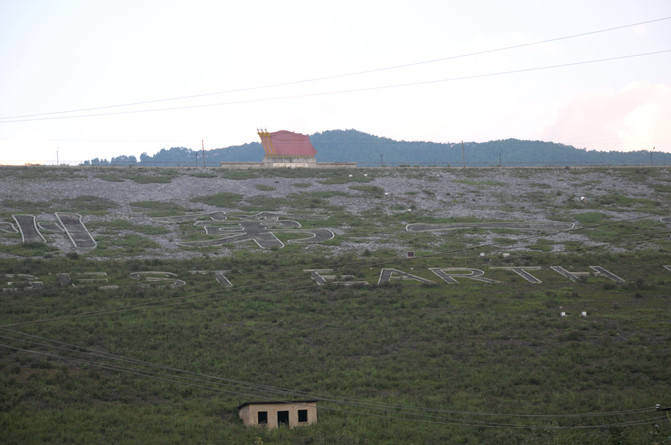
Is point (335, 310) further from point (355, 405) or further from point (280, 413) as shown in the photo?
point (280, 413)

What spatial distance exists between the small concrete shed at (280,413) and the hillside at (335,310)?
0.87m

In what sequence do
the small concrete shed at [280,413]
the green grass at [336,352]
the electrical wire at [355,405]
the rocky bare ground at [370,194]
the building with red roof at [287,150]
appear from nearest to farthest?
the small concrete shed at [280,413]
the green grass at [336,352]
the electrical wire at [355,405]
the rocky bare ground at [370,194]
the building with red roof at [287,150]

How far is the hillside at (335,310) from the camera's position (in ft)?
124

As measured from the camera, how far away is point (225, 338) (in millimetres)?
51531

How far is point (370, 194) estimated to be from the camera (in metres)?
102

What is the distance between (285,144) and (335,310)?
70007 millimetres

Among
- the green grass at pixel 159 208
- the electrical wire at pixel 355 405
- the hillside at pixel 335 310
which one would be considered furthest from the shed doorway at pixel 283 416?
the green grass at pixel 159 208

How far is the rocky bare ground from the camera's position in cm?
8194

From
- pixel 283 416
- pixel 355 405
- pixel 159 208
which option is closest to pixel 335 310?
pixel 355 405

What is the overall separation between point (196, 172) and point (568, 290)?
65.2m

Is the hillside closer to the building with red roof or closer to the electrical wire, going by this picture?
the electrical wire

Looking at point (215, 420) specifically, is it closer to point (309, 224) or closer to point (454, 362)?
point (454, 362)

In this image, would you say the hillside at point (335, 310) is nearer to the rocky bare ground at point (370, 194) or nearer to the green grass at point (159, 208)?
the rocky bare ground at point (370, 194)

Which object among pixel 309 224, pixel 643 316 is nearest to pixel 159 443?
pixel 643 316
